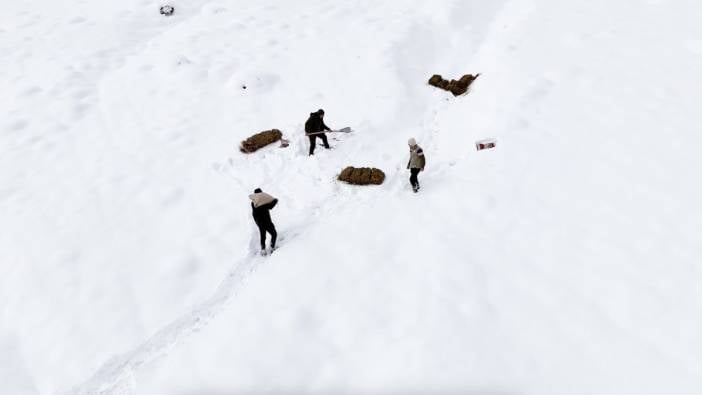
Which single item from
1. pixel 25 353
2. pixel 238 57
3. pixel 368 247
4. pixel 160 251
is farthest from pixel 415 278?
pixel 238 57

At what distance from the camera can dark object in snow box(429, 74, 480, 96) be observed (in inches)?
572

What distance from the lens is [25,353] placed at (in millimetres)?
7633

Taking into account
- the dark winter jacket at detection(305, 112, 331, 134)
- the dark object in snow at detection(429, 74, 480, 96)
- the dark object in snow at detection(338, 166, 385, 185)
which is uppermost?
the dark object in snow at detection(429, 74, 480, 96)

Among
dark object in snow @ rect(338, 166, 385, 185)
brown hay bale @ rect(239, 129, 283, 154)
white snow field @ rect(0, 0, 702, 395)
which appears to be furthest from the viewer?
brown hay bale @ rect(239, 129, 283, 154)

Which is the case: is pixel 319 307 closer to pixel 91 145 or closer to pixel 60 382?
pixel 60 382

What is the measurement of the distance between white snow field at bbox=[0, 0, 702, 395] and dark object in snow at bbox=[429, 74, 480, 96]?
0.37 metres

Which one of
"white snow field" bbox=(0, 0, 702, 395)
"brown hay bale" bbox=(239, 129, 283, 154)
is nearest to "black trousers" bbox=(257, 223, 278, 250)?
"white snow field" bbox=(0, 0, 702, 395)

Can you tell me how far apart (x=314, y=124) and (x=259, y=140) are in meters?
1.66

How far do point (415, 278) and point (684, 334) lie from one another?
166 inches

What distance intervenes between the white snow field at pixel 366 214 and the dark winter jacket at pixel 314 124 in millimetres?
682

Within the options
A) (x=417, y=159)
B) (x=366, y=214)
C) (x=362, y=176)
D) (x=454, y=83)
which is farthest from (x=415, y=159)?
(x=454, y=83)

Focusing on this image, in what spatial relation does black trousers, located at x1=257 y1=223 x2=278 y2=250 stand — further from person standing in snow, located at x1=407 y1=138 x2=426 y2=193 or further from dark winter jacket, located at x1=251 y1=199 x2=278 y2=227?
person standing in snow, located at x1=407 y1=138 x2=426 y2=193

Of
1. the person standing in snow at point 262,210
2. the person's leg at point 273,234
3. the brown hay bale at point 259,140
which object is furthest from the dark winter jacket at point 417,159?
the brown hay bale at point 259,140

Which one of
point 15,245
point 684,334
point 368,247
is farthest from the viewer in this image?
point 15,245
